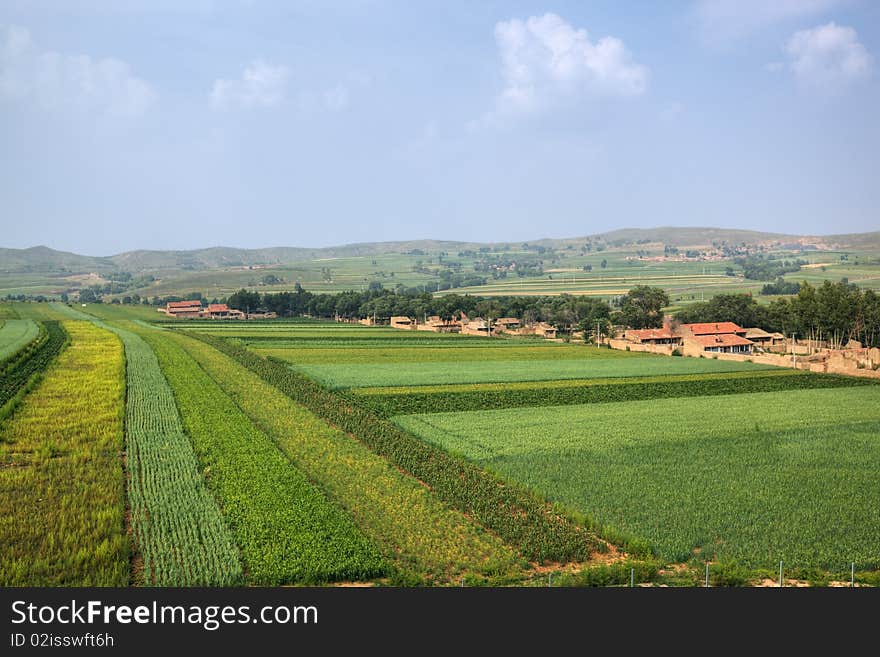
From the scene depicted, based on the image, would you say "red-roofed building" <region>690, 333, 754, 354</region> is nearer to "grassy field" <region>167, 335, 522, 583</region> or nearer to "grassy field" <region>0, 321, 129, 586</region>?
"grassy field" <region>167, 335, 522, 583</region>

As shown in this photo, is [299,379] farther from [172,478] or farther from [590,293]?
[590,293]

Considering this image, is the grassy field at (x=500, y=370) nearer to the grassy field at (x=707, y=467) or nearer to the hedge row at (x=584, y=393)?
the hedge row at (x=584, y=393)

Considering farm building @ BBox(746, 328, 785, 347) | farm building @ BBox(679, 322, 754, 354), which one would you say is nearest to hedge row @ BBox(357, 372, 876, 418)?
farm building @ BBox(679, 322, 754, 354)

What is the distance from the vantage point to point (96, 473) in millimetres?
22547

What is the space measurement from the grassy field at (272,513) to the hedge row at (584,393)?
8699 millimetres

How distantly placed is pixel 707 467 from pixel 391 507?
11061 millimetres

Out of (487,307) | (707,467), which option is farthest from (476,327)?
(707,467)

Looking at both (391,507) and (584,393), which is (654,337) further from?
(391,507)

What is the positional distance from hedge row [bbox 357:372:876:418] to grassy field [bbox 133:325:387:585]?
8699 millimetres

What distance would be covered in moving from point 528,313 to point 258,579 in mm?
99026

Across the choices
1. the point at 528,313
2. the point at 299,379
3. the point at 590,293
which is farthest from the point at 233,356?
the point at 590,293

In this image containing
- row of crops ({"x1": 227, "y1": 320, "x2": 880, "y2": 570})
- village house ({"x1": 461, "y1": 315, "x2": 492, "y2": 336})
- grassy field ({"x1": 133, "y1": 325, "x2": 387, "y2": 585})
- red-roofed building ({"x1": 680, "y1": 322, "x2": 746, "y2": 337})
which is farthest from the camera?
village house ({"x1": 461, "y1": 315, "x2": 492, "y2": 336})

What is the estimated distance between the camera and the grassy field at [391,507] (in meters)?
16.3

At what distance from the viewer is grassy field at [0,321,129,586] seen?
15508mm
